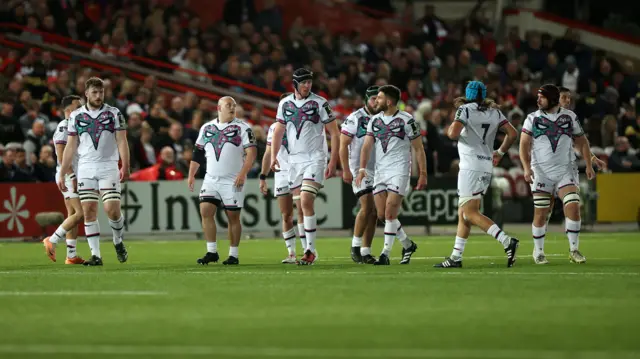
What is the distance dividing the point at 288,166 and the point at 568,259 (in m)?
4.03

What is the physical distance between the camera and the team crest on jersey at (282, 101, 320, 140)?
54.6 ft

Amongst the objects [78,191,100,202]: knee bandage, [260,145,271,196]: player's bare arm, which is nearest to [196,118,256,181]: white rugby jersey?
[260,145,271,196]: player's bare arm

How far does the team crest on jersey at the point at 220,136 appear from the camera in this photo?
1705 cm

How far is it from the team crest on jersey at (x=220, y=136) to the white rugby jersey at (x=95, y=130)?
3.83 ft

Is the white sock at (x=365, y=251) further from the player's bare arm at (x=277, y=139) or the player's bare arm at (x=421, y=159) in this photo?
the player's bare arm at (x=277, y=139)

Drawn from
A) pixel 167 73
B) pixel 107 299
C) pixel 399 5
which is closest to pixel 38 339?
pixel 107 299

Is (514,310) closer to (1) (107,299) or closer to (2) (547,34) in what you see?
(1) (107,299)

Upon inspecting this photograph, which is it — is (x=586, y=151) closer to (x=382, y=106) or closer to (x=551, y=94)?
(x=551, y=94)

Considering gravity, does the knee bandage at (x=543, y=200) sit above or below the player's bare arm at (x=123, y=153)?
below

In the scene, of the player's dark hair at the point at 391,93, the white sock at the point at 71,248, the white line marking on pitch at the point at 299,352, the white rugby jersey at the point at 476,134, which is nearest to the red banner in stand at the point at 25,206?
the white sock at the point at 71,248

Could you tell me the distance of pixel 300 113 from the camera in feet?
54.6

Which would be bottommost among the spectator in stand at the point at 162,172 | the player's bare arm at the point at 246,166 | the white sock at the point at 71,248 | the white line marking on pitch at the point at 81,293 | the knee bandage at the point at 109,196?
the white line marking on pitch at the point at 81,293

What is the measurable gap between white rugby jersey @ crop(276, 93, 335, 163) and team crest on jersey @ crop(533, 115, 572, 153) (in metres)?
2.72

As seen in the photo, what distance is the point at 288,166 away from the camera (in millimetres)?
17047
